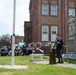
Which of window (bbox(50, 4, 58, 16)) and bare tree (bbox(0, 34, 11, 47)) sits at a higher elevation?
window (bbox(50, 4, 58, 16))

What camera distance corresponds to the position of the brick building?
43.4 m

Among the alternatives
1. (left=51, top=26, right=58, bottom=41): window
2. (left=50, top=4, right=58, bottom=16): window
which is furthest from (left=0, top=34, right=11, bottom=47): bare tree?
(left=51, top=26, right=58, bottom=41): window

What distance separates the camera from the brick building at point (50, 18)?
43.4m

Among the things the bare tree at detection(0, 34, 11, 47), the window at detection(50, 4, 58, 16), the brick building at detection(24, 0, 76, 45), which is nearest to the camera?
the brick building at detection(24, 0, 76, 45)

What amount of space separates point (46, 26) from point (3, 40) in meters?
54.1

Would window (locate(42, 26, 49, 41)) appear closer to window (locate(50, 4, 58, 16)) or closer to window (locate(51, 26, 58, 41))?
window (locate(51, 26, 58, 41))

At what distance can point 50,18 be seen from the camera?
1735 inches

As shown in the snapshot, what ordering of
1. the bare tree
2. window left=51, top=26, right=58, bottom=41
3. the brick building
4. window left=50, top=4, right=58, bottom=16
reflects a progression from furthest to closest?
the bare tree → window left=50, top=4, right=58, bottom=16 → window left=51, top=26, right=58, bottom=41 → the brick building

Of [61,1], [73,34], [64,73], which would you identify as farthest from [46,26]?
[64,73]

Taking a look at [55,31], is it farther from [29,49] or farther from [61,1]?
[29,49]

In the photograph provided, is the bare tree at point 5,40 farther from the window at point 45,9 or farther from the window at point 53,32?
the window at point 53,32

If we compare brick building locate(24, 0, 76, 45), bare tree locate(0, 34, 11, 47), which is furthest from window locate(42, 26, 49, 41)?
bare tree locate(0, 34, 11, 47)

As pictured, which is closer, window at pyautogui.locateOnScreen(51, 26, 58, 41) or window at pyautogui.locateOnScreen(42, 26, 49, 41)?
window at pyautogui.locateOnScreen(42, 26, 49, 41)

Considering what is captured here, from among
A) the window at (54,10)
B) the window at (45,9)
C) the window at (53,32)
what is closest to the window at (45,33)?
the window at (53,32)
